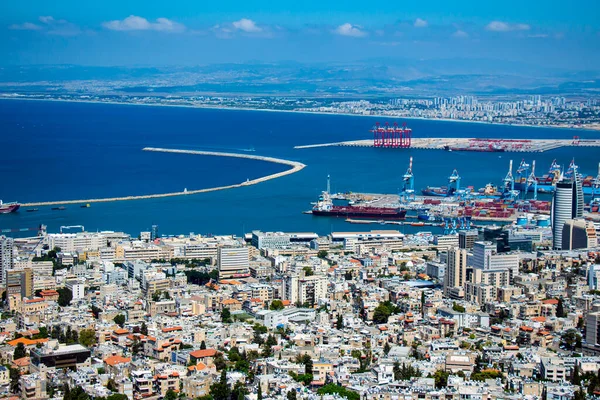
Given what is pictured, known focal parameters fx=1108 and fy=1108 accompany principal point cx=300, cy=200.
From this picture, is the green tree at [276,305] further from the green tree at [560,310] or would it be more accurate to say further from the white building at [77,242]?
the white building at [77,242]

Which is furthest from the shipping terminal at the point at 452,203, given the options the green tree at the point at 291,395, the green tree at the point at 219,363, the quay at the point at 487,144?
the green tree at the point at 291,395

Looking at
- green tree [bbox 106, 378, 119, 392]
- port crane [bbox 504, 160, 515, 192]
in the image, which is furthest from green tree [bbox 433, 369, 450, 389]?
port crane [bbox 504, 160, 515, 192]

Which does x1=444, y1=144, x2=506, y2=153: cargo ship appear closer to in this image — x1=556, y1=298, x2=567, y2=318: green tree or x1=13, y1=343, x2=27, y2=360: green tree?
x1=556, y1=298, x2=567, y2=318: green tree

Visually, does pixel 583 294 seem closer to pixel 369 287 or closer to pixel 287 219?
pixel 369 287

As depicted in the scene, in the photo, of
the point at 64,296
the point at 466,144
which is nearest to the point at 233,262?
the point at 64,296

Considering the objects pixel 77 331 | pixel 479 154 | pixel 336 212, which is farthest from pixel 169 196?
pixel 479 154

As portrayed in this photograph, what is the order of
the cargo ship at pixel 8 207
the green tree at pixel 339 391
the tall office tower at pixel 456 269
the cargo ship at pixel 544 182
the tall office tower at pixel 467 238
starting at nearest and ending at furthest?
1. the green tree at pixel 339 391
2. the tall office tower at pixel 456 269
3. the tall office tower at pixel 467 238
4. the cargo ship at pixel 8 207
5. the cargo ship at pixel 544 182
